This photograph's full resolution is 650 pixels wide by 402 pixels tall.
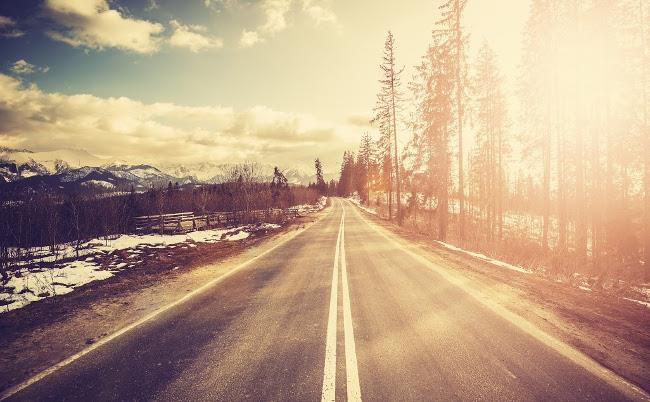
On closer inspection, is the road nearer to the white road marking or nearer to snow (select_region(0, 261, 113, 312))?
the white road marking

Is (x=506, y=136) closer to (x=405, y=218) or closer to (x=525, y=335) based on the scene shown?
(x=405, y=218)

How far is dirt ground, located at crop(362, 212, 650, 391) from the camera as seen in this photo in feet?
13.0

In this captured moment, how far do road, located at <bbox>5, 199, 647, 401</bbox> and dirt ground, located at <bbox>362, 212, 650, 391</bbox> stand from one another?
17.1 inches

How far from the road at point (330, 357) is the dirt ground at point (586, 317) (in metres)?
0.43

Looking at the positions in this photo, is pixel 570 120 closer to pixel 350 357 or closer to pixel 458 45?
pixel 458 45

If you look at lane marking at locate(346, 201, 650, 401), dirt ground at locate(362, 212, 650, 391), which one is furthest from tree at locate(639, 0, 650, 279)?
lane marking at locate(346, 201, 650, 401)

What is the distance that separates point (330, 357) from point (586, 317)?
4.76m

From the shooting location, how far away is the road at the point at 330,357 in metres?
3.30

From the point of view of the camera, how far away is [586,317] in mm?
5375

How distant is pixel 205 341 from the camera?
4.69 m

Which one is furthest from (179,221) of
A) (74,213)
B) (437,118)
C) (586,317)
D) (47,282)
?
(586,317)

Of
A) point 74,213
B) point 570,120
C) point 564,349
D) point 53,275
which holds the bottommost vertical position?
point 53,275

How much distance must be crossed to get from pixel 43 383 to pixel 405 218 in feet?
105

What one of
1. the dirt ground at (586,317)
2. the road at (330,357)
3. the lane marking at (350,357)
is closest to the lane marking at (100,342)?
the road at (330,357)
